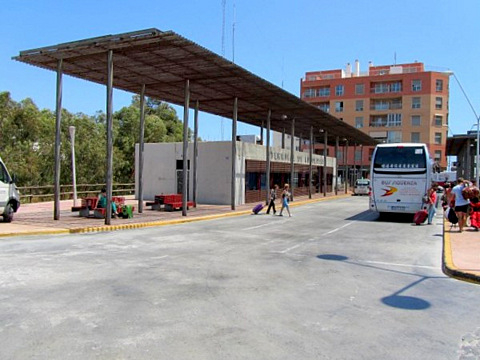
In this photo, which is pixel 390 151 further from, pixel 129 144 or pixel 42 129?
pixel 129 144

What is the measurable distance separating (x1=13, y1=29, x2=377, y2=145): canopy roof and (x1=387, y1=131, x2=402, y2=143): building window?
181 feet

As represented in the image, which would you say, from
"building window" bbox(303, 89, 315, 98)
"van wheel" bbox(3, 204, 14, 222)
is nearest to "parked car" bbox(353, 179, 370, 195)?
"van wheel" bbox(3, 204, 14, 222)

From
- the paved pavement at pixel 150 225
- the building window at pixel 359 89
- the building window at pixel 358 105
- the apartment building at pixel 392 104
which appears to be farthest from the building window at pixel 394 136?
the paved pavement at pixel 150 225

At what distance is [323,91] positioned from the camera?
87438 millimetres

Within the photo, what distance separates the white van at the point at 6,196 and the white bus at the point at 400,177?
15.0 meters

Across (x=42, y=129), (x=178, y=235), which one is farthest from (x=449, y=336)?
(x=42, y=129)

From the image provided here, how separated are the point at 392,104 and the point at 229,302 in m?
82.4

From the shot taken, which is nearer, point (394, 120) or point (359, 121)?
point (394, 120)

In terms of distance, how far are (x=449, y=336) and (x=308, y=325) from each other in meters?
1.69

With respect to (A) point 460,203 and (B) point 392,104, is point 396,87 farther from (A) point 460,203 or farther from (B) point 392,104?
(A) point 460,203

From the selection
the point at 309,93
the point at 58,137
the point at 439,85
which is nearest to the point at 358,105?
the point at 309,93

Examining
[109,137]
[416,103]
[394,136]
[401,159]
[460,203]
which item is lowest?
[460,203]

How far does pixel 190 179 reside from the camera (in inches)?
1131

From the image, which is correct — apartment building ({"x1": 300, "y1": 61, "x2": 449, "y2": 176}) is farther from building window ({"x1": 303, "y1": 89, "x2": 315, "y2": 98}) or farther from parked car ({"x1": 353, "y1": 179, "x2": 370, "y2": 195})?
parked car ({"x1": 353, "y1": 179, "x2": 370, "y2": 195})
